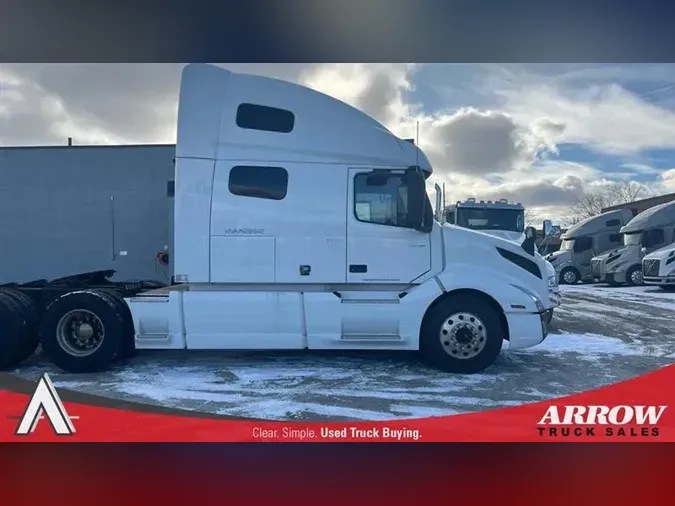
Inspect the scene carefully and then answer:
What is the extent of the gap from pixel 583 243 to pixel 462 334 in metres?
1.05

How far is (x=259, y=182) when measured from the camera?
11.8 feet

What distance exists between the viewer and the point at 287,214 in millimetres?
3584

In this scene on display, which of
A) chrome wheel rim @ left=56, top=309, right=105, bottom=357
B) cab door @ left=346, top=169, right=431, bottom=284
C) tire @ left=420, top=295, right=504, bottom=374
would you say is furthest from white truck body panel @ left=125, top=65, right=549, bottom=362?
chrome wheel rim @ left=56, top=309, right=105, bottom=357

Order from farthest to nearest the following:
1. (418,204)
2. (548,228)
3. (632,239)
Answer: (418,204) → (548,228) → (632,239)

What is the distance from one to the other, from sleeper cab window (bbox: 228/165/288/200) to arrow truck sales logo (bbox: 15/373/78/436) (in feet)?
5.98

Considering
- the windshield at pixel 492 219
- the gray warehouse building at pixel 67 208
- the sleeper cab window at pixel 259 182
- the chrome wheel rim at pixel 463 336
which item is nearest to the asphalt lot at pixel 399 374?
the chrome wheel rim at pixel 463 336

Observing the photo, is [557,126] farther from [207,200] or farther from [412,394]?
[207,200]

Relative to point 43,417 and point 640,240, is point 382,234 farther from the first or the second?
point 43,417

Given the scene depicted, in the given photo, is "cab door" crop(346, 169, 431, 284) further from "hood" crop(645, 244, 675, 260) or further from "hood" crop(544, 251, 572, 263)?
"hood" crop(645, 244, 675, 260)

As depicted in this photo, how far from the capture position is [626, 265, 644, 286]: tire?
3.26 m

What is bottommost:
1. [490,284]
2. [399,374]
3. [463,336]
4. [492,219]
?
[399,374]

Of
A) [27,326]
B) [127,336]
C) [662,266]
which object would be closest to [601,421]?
[662,266]
